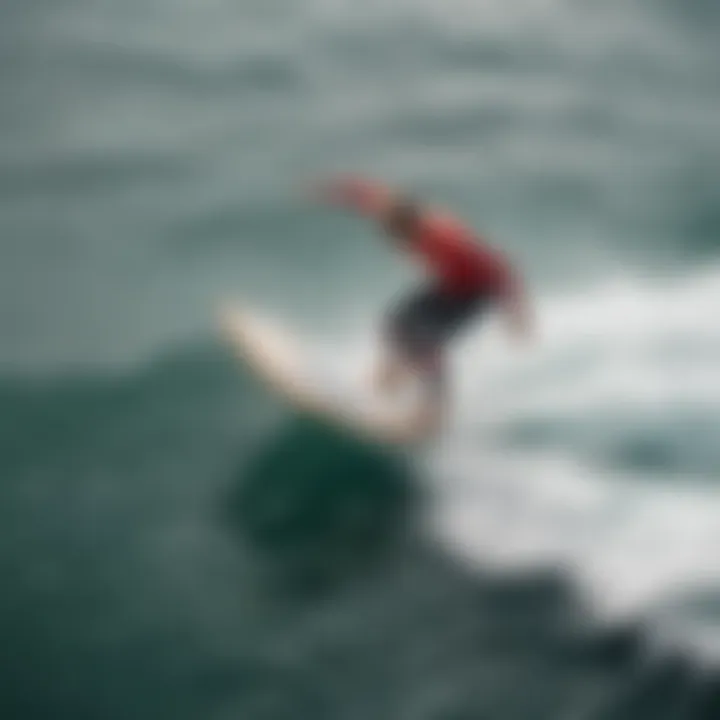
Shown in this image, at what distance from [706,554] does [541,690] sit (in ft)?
0.71

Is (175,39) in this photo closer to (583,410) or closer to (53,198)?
(53,198)

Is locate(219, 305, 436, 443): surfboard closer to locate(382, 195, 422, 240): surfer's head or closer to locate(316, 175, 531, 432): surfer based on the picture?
locate(316, 175, 531, 432): surfer

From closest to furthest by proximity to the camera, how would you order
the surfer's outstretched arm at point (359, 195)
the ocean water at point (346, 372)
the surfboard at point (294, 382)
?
the ocean water at point (346, 372) → the surfboard at point (294, 382) → the surfer's outstretched arm at point (359, 195)

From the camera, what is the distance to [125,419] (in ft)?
4.66

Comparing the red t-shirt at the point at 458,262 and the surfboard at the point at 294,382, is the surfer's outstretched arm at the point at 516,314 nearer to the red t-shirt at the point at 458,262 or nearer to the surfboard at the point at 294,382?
the red t-shirt at the point at 458,262

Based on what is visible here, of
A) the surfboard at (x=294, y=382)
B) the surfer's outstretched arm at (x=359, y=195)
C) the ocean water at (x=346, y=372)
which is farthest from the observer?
the surfer's outstretched arm at (x=359, y=195)

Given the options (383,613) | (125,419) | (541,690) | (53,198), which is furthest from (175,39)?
(541,690)

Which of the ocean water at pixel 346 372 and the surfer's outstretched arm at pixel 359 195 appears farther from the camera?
the surfer's outstretched arm at pixel 359 195

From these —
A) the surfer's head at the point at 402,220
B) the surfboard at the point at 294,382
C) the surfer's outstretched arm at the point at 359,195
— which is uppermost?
the surfer's outstretched arm at the point at 359,195

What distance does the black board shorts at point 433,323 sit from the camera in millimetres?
1454

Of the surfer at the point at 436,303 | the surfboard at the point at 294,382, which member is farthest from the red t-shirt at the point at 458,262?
the surfboard at the point at 294,382

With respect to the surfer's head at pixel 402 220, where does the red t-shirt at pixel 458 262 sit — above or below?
below

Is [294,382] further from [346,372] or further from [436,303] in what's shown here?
[436,303]

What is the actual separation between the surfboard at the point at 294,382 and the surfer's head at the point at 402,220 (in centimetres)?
16
